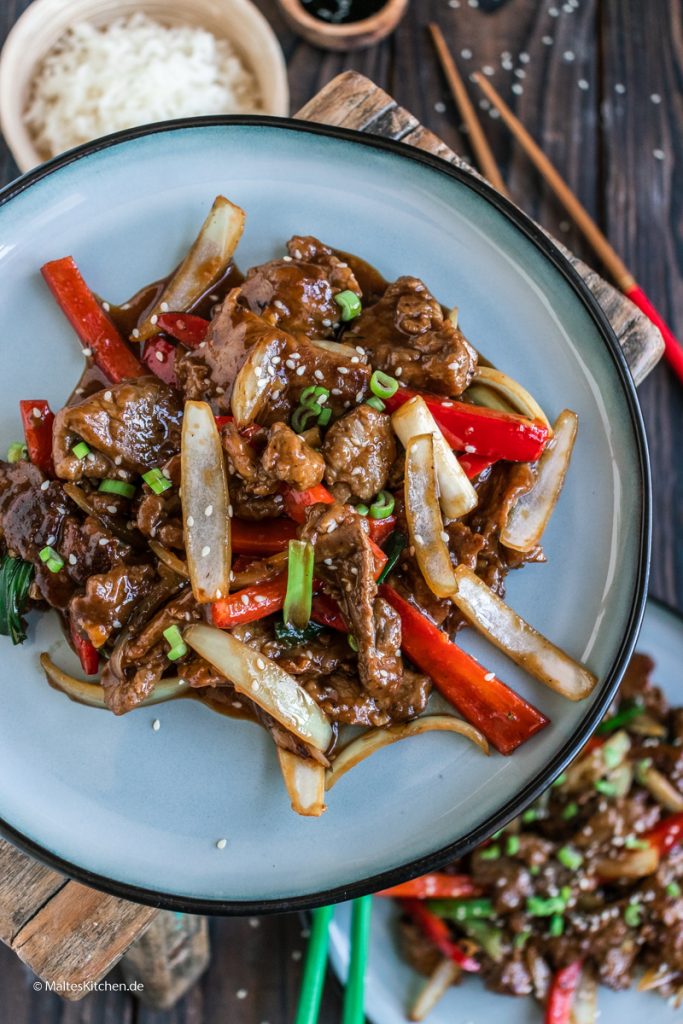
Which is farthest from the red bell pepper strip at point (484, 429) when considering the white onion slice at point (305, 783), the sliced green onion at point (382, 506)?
the white onion slice at point (305, 783)

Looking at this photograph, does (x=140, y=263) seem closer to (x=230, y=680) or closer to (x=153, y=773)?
(x=230, y=680)

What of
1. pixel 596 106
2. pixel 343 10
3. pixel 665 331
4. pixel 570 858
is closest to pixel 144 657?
pixel 570 858

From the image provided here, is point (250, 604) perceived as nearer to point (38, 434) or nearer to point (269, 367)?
point (269, 367)

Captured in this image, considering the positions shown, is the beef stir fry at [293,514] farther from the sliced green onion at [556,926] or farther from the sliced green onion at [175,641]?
the sliced green onion at [556,926]

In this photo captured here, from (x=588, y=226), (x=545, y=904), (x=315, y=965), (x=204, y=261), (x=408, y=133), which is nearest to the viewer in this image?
(x=204, y=261)

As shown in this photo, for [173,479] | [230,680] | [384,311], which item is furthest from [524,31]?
[230,680]

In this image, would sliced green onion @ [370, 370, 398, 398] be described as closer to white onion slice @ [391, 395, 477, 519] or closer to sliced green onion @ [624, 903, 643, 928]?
white onion slice @ [391, 395, 477, 519]

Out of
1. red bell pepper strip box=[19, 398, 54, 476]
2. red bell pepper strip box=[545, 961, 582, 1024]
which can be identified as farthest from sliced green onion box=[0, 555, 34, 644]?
red bell pepper strip box=[545, 961, 582, 1024]
